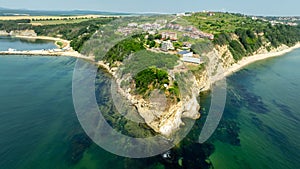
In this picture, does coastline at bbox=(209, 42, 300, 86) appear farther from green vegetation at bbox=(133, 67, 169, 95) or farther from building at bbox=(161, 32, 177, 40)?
building at bbox=(161, 32, 177, 40)

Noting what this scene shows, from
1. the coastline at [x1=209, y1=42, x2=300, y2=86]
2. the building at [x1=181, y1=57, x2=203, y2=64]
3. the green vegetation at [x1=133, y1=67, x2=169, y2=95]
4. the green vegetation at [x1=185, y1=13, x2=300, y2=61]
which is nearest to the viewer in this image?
the green vegetation at [x1=133, y1=67, x2=169, y2=95]

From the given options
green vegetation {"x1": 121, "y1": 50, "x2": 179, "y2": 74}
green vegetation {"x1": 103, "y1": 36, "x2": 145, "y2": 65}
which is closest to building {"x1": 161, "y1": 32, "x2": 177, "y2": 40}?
green vegetation {"x1": 103, "y1": 36, "x2": 145, "y2": 65}

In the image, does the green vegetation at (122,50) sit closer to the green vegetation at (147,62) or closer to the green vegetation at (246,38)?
the green vegetation at (147,62)

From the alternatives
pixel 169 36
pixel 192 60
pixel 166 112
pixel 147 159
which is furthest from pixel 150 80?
pixel 169 36

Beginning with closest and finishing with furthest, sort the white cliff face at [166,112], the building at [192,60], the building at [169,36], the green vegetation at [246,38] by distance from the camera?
1. the white cliff face at [166,112]
2. the building at [192,60]
3. the building at [169,36]
4. the green vegetation at [246,38]

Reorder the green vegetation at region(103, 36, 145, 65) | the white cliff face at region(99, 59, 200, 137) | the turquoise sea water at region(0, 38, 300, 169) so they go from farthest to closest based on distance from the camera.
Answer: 1. the green vegetation at region(103, 36, 145, 65)
2. the white cliff face at region(99, 59, 200, 137)
3. the turquoise sea water at region(0, 38, 300, 169)

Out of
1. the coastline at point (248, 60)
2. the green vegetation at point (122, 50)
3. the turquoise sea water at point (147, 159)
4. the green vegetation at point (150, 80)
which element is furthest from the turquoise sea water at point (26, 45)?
the coastline at point (248, 60)

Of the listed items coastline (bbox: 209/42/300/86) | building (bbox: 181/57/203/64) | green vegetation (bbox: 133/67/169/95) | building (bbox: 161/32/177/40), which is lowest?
coastline (bbox: 209/42/300/86)

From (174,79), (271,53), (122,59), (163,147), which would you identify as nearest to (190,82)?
(174,79)
